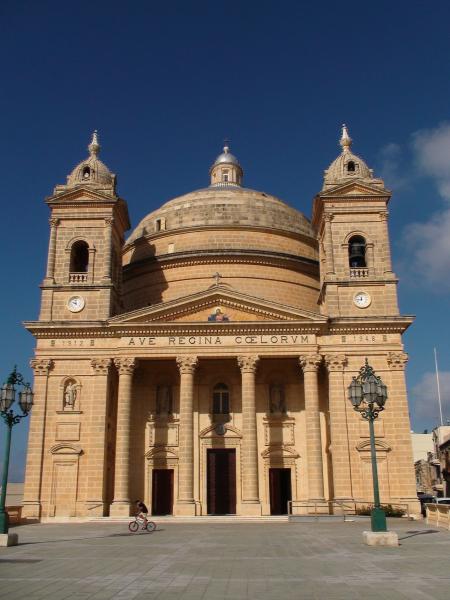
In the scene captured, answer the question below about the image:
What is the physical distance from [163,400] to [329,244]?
13.6 meters

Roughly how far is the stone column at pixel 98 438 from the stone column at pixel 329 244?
13796mm

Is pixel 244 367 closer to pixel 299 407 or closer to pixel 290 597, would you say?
pixel 299 407

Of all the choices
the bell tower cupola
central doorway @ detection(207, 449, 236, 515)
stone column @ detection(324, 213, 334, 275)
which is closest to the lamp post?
central doorway @ detection(207, 449, 236, 515)

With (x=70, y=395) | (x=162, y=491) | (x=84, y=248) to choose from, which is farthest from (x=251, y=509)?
(x=84, y=248)

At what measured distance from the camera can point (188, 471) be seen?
33.8 metres

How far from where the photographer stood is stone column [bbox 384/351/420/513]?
33531mm

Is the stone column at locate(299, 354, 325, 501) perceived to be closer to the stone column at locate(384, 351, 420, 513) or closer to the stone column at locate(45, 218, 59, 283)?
the stone column at locate(384, 351, 420, 513)

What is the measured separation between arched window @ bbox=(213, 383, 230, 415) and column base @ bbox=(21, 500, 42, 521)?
10.9 meters

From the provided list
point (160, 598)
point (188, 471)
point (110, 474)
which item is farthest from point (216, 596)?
point (110, 474)

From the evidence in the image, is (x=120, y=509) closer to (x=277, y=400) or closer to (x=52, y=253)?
(x=277, y=400)

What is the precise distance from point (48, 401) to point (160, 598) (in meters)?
26.8

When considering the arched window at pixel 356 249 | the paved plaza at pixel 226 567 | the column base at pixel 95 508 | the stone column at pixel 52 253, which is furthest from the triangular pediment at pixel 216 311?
the paved plaza at pixel 226 567

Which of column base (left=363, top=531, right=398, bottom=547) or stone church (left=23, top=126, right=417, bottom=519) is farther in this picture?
stone church (left=23, top=126, right=417, bottom=519)

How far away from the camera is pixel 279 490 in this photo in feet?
120
